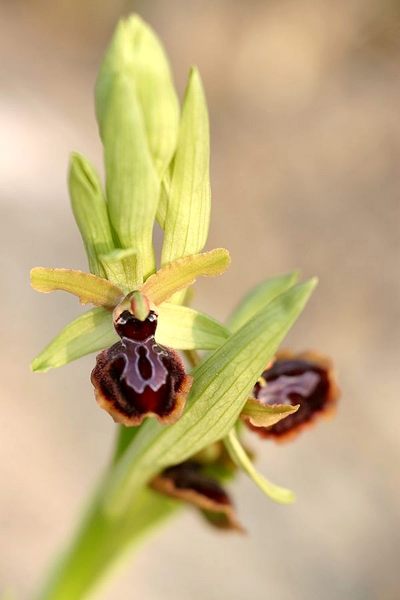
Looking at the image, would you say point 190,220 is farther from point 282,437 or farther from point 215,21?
point 215,21

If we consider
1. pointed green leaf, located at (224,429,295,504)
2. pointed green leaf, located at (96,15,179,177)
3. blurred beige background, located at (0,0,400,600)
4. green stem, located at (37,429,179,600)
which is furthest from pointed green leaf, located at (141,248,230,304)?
blurred beige background, located at (0,0,400,600)

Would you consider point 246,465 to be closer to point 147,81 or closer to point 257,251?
point 147,81

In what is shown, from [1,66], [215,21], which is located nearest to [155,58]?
[1,66]

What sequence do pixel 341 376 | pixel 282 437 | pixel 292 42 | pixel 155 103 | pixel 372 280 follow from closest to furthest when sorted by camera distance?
pixel 155 103 < pixel 282 437 < pixel 341 376 < pixel 372 280 < pixel 292 42

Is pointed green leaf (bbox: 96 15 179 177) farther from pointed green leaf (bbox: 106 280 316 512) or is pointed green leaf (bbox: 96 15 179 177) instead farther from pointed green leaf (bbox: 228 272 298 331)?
pointed green leaf (bbox: 228 272 298 331)

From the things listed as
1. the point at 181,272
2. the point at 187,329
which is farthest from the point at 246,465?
the point at 181,272

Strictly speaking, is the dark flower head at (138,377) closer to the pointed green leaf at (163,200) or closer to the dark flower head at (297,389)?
the pointed green leaf at (163,200)
